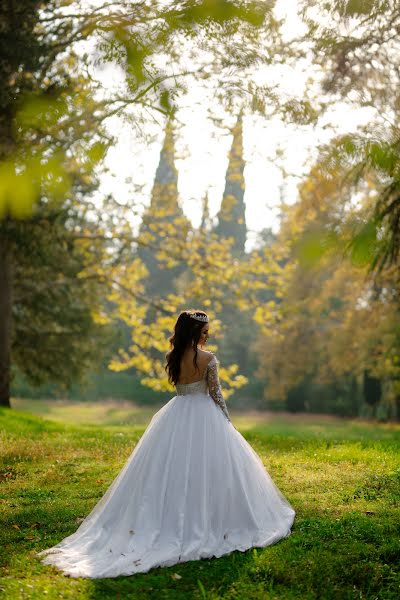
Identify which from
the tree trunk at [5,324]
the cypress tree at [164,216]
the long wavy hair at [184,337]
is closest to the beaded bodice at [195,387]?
the long wavy hair at [184,337]

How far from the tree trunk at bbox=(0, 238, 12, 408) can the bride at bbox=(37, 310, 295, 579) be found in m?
11.4

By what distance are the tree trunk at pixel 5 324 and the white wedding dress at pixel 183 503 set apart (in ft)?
37.4

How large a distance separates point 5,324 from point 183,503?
12436 mm

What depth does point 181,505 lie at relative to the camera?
623 centimetres

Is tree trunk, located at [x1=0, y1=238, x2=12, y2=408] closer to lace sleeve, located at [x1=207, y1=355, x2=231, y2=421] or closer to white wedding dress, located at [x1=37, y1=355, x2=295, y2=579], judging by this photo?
white wedding dress, located at [x1=37, y1=355, x2=295, y2=579]

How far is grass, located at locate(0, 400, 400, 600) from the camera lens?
532cm

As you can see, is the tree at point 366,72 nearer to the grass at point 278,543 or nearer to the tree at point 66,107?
the tree at point 66,107

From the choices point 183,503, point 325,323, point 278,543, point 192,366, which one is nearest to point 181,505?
point 183,503

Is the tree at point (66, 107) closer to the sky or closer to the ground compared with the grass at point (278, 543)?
closer to the sky

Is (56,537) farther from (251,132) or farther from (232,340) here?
(232,340)

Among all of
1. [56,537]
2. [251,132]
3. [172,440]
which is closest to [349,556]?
[172,440]

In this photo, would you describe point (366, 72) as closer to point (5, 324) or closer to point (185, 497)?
point (185, 497)

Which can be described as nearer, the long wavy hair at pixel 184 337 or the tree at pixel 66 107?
the tree at pixel 66 107

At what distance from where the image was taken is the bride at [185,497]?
5926 millimetres
